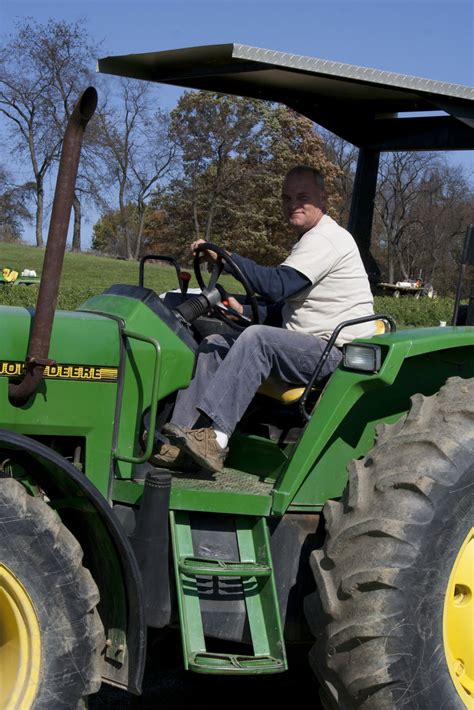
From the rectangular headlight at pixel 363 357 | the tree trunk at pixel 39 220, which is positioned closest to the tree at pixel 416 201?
the rectangular headlight at pixel 363 357

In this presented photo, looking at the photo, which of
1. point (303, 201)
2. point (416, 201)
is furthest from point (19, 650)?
point (416, 201)

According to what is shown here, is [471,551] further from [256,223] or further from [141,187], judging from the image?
[141,187]

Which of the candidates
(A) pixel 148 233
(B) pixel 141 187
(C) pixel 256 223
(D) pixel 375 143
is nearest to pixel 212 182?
(C) pixel 256 223

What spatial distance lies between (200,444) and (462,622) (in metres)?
1.26

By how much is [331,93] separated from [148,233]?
1613 inches

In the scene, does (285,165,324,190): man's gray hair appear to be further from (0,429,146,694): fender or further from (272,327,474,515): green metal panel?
(0,429,146,694): fender

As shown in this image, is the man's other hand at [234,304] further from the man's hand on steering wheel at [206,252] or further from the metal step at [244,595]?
the metal step at [244,595]

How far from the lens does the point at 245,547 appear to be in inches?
143

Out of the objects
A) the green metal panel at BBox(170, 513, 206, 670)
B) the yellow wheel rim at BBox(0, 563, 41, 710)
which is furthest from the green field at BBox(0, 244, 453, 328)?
the yellow wheel rim at BBox(0, 563, 41, 710)

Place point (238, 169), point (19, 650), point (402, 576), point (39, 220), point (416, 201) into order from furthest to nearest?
point (39, 220), point (238, 169), point (416, 201), point (402, 576), point (19, 650)

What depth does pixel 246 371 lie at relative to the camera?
13.0 ft

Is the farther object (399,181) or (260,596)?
(399,181)

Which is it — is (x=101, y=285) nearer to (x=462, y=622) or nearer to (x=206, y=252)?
(x=206, y=252)

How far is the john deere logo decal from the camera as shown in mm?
3473
